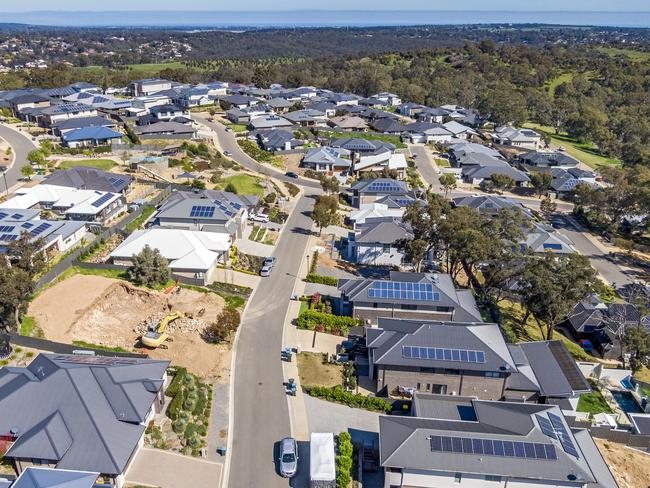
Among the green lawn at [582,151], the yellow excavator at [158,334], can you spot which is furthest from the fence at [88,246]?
the green lawn at [582,151]

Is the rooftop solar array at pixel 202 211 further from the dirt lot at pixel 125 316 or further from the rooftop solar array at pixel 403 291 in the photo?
the rooftop solar array at pixel 403 291

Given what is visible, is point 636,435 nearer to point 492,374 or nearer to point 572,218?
point 492,374

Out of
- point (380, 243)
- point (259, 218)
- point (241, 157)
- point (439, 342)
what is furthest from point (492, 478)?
point (241, 157)

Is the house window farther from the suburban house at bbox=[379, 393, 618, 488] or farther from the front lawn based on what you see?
the front lawn

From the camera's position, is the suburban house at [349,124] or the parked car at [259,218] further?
the suburban house at [349,124]

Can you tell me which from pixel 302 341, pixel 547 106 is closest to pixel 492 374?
pixel 302 341

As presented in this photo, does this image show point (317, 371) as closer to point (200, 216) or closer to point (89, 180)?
point (200, 216)
